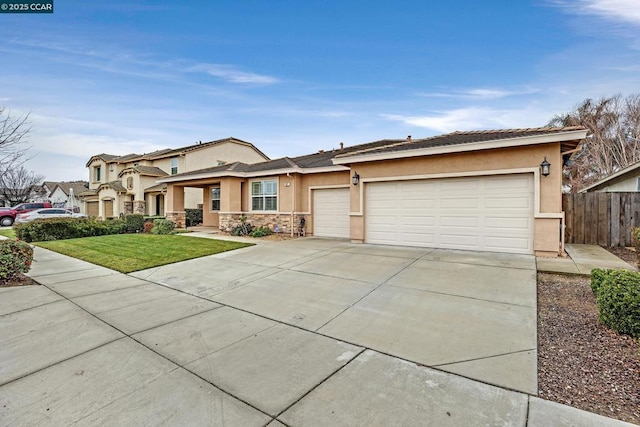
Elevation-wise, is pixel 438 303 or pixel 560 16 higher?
pixel 560 16

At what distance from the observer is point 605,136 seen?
25547mm

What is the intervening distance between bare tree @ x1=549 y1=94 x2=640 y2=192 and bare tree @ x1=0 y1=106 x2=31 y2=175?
→ 109ft

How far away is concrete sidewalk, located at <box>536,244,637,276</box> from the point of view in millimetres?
6387

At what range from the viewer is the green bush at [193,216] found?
21256mm

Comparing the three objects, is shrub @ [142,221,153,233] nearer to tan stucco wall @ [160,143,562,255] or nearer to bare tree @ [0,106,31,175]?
tan stucco wall @ [160,143,562,255]

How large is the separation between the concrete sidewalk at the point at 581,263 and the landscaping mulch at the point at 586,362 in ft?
6.59

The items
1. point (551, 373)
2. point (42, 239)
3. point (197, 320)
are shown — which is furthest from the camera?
point (42, 239)

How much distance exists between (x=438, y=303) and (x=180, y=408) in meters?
3.75

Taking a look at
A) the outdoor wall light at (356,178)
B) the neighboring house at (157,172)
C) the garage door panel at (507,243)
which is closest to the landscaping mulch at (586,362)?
the garage door panel at (507,243)

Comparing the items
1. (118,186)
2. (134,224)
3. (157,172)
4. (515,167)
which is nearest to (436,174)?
(515,167)

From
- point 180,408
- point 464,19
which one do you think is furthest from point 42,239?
point 464,19

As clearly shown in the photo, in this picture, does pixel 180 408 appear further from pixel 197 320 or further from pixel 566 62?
pixel 566 62

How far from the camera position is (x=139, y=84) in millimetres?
12883

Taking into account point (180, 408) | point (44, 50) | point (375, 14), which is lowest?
point (180, 408)
